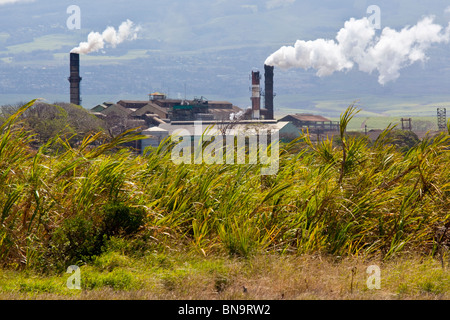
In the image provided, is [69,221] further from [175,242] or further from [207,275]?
[207,275]

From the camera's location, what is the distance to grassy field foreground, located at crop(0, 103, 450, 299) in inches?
275

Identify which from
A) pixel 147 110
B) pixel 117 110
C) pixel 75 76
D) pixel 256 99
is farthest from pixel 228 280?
pixel 117 110

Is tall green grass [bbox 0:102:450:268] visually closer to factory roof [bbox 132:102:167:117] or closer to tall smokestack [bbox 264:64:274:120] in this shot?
factory roof [bbox 132:102:167:117]

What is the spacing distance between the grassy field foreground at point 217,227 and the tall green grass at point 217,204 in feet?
0.08

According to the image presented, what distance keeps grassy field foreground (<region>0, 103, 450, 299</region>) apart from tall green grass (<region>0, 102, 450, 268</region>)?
0.08ft

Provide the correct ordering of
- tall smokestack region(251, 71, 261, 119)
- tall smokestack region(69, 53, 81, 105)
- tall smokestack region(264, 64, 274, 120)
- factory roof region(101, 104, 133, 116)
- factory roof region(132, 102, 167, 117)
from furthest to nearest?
1. tall smokestack region(264, 64, 274, 120)
2. factory roof region(101, 104, 133, 116)
3. factory roof region(132, 102, 167, 117)
4. tall smokestack region(251, 71, 261, 119)
5. tall smokestack region(69, 53, 81, 105)

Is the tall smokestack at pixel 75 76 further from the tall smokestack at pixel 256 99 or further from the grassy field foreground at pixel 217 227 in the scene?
the grassy field foreground at pixel 217 227

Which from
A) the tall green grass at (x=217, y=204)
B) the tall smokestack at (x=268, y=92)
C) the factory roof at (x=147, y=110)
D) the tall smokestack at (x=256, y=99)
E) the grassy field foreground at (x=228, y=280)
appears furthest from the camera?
the tall smokestack at (x=268, y=92)

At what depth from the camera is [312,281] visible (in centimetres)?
704

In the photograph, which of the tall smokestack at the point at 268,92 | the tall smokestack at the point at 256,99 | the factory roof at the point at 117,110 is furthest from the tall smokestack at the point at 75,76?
the tall smokestack at the point at 268,92

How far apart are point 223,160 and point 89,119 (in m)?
83.2

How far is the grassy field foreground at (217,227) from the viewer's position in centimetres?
699

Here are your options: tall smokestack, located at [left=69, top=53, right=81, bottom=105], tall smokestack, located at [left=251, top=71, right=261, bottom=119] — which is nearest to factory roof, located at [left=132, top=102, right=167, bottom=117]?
tall smokestack, located at [left=69, top=53, right=81, bottom=105]
